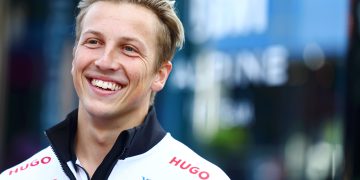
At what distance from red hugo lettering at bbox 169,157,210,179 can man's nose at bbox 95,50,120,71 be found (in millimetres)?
406

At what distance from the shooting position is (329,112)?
6738mm

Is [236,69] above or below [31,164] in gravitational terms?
below

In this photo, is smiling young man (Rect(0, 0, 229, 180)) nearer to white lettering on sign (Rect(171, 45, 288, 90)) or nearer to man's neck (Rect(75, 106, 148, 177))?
man's neck (Rect(75, 106, 148, 177))

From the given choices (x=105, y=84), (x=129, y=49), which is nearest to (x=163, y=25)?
(x=129, y=49)

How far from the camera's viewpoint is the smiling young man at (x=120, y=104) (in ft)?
9.80

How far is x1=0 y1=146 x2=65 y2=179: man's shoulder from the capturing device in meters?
3.19

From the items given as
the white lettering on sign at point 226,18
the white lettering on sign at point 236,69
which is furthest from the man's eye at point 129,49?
the white lettering on sign at point 226,18

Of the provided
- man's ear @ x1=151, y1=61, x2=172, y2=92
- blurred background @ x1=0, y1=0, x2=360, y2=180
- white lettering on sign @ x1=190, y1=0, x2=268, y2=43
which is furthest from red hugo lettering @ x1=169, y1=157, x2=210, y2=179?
white lettering on sign @ x1=190, y1=0, x2=268, y2=43

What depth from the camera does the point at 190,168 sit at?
10.1 ft

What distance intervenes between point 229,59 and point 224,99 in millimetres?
339

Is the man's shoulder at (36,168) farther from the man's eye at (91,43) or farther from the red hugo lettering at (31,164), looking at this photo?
the man's eye at (91,43)

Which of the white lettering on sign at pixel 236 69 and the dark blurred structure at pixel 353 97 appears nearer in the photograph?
the dark blurred structure at pixel 353 97

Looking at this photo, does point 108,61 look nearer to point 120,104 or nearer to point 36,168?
point 120,104

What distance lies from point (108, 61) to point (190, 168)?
1.57 feet
